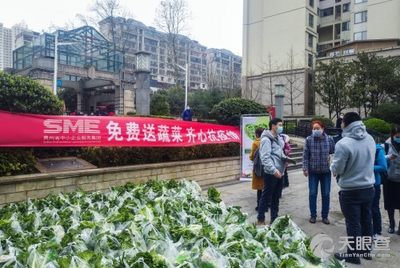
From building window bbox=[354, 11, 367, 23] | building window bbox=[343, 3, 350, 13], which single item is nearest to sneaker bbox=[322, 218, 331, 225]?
building window bbox=[354, 11, 367, 23]

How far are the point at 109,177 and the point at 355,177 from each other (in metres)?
4.28

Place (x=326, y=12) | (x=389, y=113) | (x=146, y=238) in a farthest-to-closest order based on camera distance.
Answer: (x=326, y=12) → (x=389, y=113) → (x=146, y=238)

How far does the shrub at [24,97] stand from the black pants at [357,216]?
4.81 metres

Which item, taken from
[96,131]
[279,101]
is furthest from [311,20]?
[96,131]

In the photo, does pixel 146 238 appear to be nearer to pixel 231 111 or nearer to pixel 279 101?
pixel 231 111

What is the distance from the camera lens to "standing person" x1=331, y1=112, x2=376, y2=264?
3.75m

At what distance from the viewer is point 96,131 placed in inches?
246

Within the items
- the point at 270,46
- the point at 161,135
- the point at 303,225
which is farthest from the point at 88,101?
the point at 303,225

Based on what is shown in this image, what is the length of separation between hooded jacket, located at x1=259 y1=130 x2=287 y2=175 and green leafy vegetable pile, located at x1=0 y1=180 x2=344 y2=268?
173 centimetres

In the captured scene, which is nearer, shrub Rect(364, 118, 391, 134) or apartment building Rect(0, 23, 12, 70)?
shrub Rect(364, 118, 391, 134)

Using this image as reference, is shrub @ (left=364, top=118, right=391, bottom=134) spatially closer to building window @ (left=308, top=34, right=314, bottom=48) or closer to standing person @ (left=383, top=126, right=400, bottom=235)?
standing person @ (left=383, top=126, right=400, bottom=235)

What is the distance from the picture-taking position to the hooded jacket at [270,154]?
4.88m

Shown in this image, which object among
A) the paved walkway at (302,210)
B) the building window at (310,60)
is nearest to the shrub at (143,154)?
the paved walkway at (302,210)

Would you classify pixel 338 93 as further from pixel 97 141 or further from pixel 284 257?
pixel 284 257
